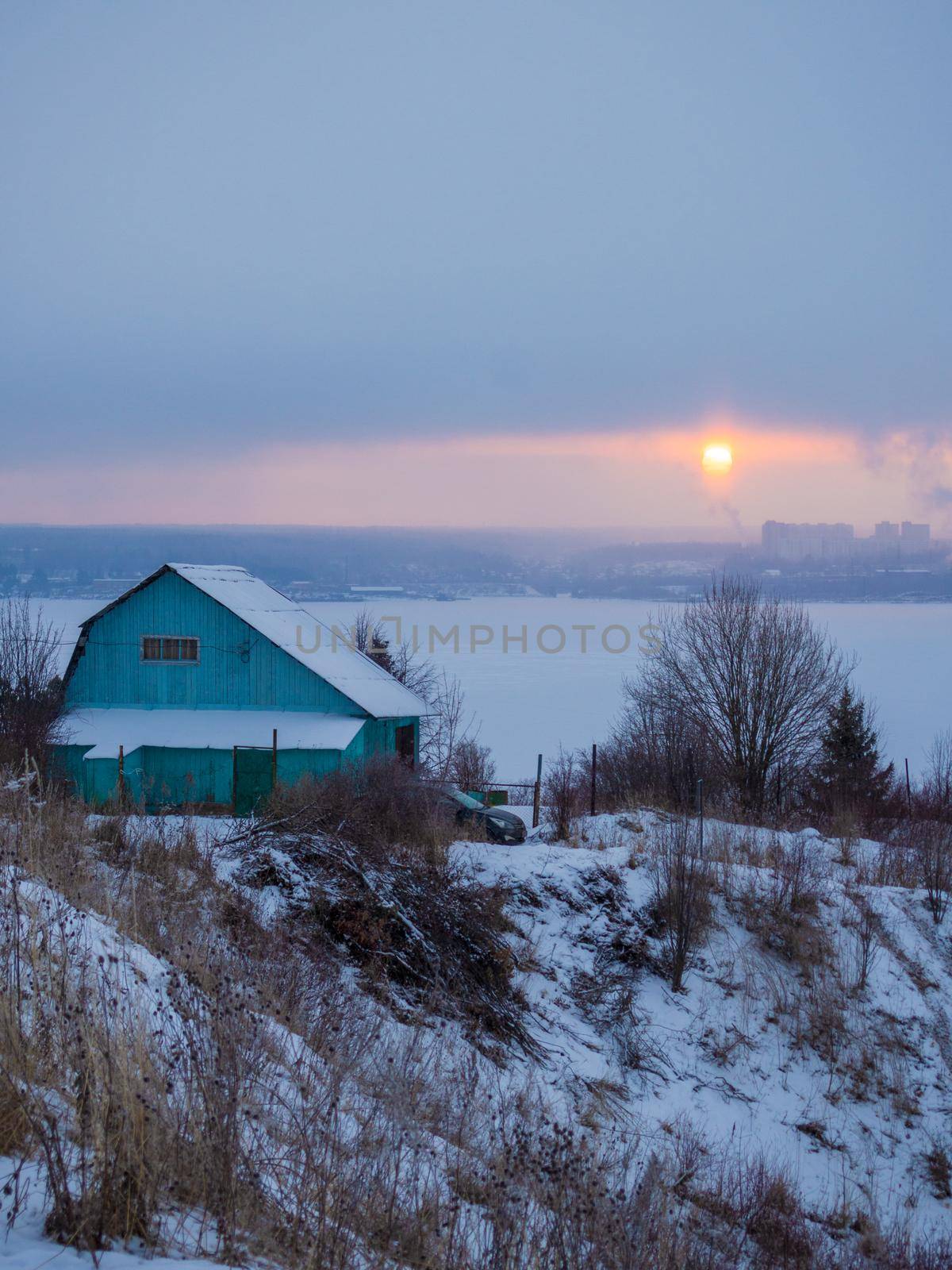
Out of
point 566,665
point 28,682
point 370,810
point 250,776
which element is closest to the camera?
point 370,810

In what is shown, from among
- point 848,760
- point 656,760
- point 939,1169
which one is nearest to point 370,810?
point 939,1169

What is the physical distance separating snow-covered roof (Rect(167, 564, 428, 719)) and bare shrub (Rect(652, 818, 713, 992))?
11.6m

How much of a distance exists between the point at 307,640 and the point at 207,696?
10.5 ft

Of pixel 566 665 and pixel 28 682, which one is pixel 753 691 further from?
pixel 566 665

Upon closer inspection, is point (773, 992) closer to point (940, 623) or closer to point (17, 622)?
point (17, 622)

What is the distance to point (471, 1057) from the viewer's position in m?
7.99

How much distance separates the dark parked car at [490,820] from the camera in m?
16.9

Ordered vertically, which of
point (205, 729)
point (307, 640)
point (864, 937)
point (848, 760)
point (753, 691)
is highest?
point (307, 640)

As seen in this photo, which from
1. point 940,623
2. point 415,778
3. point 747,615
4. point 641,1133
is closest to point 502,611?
point 940,623

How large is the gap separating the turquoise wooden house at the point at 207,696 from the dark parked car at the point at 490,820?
4.64 m

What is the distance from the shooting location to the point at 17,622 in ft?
89.2

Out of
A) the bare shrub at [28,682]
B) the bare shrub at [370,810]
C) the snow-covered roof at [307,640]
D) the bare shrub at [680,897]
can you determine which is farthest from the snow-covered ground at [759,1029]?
the bare shrub at [28,682]

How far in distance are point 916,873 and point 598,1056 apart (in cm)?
793

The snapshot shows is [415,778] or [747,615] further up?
[747,615]
